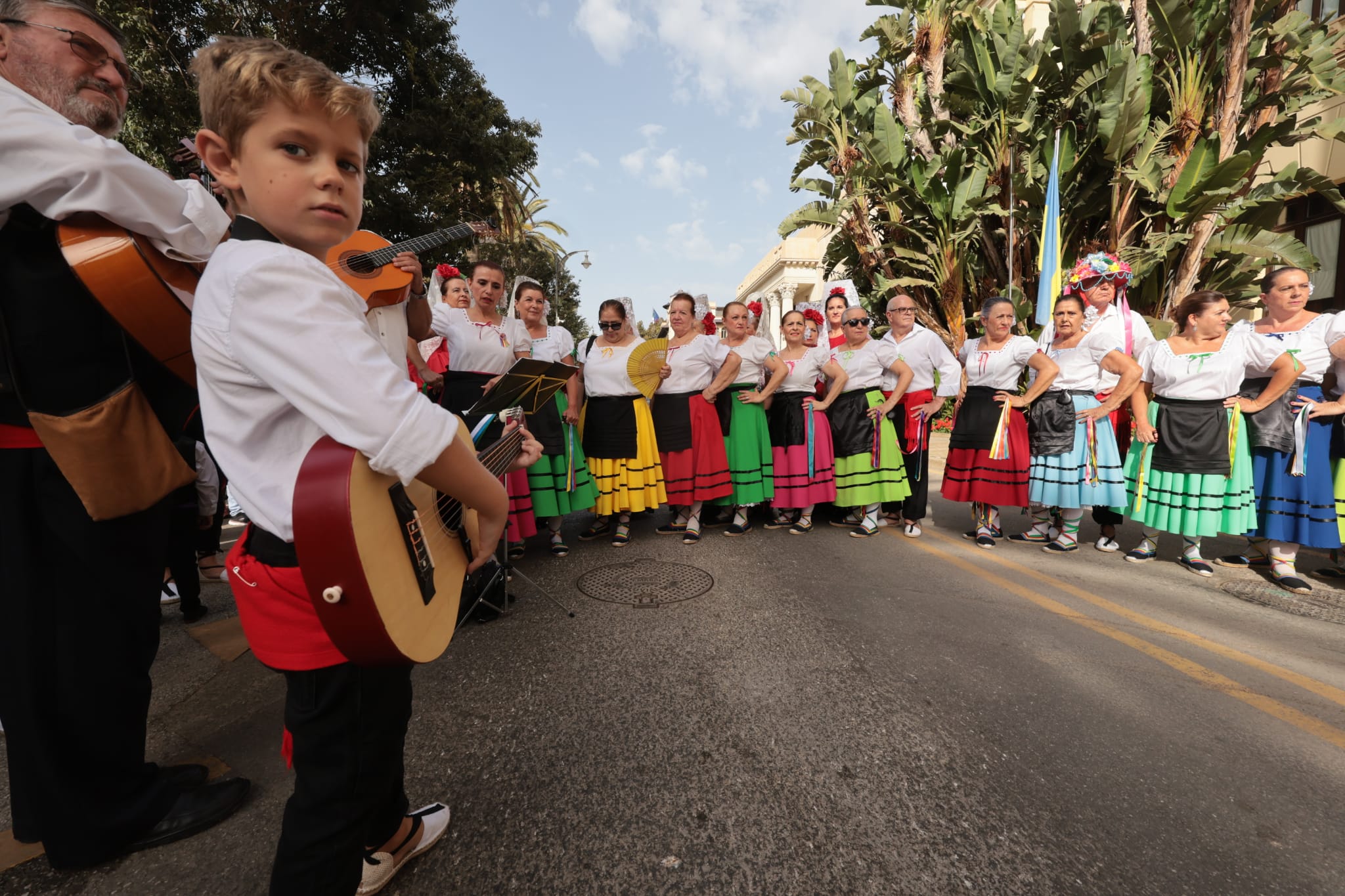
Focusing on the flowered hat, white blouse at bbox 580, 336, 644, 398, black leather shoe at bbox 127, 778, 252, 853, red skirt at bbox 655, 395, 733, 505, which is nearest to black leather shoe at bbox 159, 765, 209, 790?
black leather shoe at bbox 127, 778, 252, 853

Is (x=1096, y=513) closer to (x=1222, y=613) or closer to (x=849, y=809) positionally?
(x=1222, y=613)

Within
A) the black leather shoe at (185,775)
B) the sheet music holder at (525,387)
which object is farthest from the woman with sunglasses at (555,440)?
the black leather shoe at (185,775)

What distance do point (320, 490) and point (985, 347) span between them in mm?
5062

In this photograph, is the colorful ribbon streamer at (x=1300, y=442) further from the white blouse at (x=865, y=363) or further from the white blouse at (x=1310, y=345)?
Answer: the white blouse at (x=865, y=363)

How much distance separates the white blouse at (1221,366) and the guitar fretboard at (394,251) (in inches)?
184

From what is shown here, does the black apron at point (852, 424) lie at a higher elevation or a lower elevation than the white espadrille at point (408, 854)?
higher

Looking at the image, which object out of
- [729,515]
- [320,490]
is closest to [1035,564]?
[729,515]

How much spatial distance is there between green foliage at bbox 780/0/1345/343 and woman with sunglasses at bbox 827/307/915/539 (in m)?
6.37

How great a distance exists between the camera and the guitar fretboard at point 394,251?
8.40ft

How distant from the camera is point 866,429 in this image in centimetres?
499

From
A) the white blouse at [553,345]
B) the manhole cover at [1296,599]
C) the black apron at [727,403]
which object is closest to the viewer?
the manhole cover at [1296,599]

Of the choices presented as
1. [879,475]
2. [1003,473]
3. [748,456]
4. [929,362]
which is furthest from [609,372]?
[1003,473]

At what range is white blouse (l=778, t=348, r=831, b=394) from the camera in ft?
16.7

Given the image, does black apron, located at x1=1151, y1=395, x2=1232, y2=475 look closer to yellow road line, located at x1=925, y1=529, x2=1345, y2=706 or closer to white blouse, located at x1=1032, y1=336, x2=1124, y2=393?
white blouse, located at x1=1032, y1=336, x2=1124, y2=393
